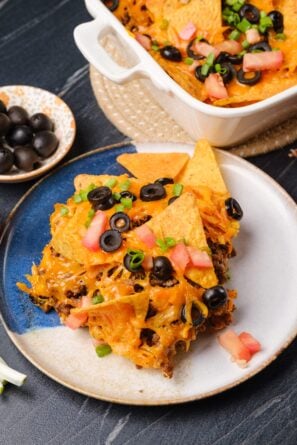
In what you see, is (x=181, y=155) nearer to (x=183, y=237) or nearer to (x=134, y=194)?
(x=134, y=194)

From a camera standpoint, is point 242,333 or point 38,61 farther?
point 38,61

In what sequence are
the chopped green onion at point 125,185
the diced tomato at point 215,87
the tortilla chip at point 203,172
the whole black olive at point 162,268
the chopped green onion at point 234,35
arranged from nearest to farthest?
the whole black olive at point 162,268 < the chopped green onion at point 125,185 < the tortilla chip at point 203,172 < the diced tomato at point 215,87 < the chopped green onion at point 234,35

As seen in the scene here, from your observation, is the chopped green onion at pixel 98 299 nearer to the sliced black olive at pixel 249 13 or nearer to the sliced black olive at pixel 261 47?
the sliced black olive at pixel 261 47

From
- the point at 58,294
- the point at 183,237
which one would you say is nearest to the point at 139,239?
the point at 183,237

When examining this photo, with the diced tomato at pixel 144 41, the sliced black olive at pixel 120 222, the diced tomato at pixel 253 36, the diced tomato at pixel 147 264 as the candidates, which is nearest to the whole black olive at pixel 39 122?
the diced tomato at pixel 144 41

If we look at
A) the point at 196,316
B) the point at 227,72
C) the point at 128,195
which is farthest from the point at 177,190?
the point at 227,72

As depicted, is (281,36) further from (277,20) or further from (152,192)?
(152,192)
